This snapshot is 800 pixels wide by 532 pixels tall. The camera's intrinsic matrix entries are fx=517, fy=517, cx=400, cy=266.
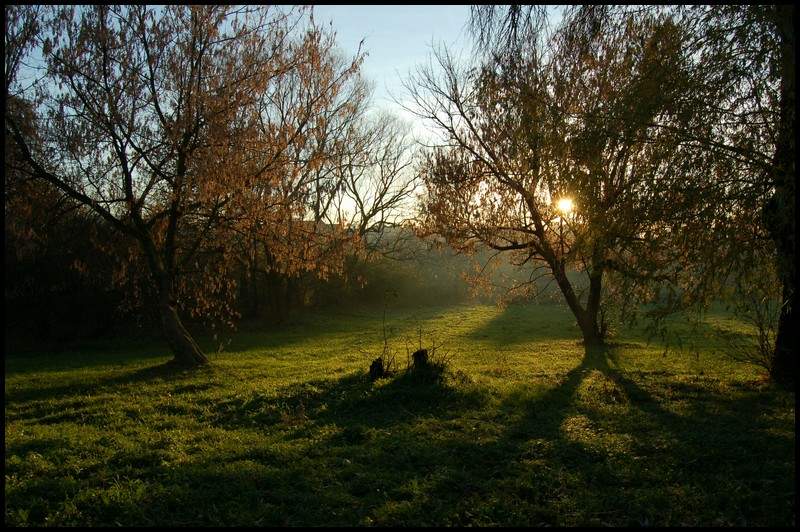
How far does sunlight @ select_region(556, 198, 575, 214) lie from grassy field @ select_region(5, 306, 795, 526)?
3265 millimetres

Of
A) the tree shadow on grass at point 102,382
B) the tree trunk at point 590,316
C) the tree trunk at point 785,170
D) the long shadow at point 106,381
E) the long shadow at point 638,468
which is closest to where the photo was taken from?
the long shadow at point 638,468

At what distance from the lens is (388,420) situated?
741 cm

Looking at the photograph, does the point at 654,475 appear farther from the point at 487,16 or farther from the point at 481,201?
the point at 481,201

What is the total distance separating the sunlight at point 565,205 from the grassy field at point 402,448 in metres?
3.26

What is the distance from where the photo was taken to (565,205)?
30.2 ft

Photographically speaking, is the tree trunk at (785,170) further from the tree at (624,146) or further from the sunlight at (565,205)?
the sunlight at (565,205)

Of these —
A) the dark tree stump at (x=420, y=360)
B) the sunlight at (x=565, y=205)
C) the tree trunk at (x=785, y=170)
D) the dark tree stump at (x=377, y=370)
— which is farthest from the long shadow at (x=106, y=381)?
the tree trunk at (x=785, y=170)

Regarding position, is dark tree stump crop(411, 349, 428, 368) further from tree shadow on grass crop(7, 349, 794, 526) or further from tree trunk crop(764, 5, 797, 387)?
tree trunk crop(764, 5, 797, 387)

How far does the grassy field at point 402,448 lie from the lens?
14.8 ft

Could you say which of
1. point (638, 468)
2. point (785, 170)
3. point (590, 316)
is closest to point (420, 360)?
point (638, 468)

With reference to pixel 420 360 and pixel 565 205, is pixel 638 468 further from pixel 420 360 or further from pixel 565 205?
pixel 565 205

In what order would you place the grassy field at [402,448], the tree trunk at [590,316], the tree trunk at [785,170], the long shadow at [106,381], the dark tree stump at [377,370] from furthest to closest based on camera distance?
the tree trunk at [590,316] → the long shadow at [106,381] → the dark tree stump at [377,370] → the tree trunk at [785,170] → the grassy field at [402,448]

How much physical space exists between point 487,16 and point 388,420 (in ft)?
17.8

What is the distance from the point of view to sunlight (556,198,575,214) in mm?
8500
